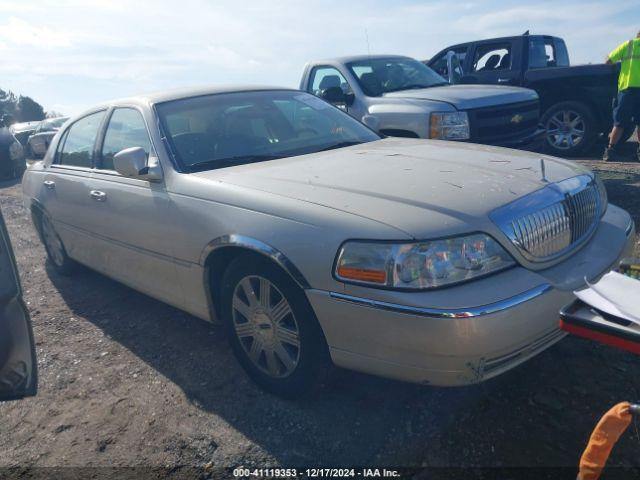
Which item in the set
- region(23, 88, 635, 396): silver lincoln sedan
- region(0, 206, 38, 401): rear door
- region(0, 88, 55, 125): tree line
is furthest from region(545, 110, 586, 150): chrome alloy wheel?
region(0, 88, 55, 125): tree line

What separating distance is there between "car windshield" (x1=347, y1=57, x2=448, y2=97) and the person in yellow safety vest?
2.45 meters

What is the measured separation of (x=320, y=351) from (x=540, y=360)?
1248mm

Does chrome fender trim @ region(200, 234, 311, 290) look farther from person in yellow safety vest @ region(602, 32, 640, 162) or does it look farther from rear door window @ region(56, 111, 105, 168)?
person in yellow safety vest @ region(602, 32, 640, 162)

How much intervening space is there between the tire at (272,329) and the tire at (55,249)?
2.52 meters

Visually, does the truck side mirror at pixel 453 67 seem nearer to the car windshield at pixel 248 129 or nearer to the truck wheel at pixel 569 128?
the truck wheel at pixel 569 128

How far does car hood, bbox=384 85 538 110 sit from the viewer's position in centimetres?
579

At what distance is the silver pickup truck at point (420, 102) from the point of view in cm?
568

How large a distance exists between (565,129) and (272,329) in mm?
6846

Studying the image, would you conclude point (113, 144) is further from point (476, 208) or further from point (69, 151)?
point (476, 208)

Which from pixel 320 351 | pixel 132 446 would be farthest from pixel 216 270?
pixel 132 446

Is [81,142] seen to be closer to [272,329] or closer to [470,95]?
[272,329]

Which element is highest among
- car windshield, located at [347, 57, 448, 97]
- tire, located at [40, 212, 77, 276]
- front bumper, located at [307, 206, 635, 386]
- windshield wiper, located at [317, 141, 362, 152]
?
car windshield, located at [347, 57, 448, 97]

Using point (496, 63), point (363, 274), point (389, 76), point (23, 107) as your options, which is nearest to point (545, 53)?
point (496, 63)

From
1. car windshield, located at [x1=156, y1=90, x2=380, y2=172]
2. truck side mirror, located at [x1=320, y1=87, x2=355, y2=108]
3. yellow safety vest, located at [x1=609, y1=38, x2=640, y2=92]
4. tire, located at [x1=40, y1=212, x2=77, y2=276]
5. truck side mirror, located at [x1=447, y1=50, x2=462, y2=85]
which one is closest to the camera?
car windshield, located at [x1=156, y1=90, x2=380, y2=172]
